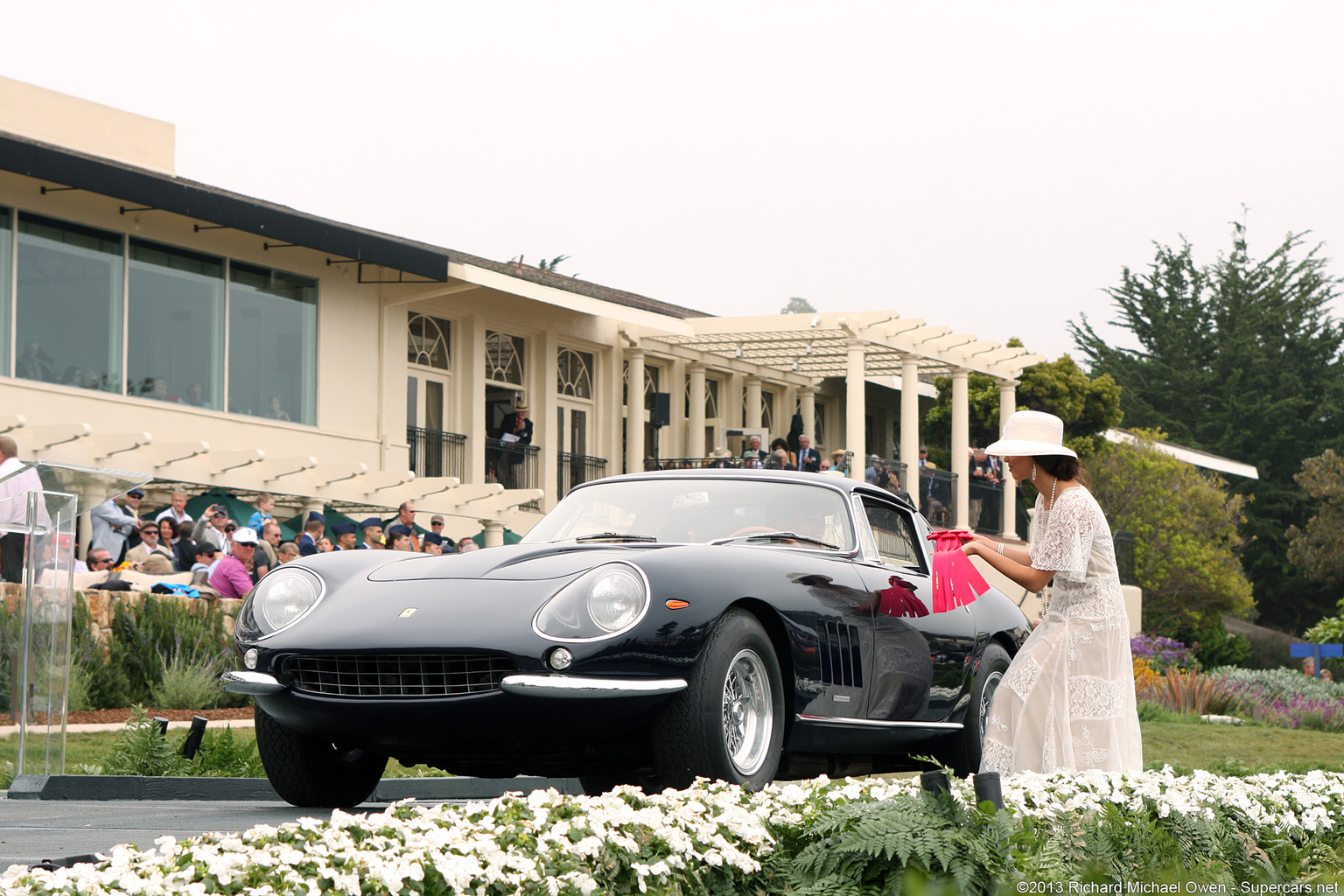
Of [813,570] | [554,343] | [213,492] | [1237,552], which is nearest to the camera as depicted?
[813,570]

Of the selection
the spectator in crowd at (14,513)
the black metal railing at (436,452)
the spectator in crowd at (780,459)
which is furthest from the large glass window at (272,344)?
the spectator in crowd at (14,513)

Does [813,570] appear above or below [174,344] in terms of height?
below

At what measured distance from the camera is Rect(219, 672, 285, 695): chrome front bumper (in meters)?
6.03

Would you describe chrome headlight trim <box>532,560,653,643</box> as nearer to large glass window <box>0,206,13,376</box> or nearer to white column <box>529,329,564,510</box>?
large glass window <box>0,206,13,376</box>

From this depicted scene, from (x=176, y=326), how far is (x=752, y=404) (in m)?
15.0

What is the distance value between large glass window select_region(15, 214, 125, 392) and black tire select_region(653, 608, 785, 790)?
14.9 meters

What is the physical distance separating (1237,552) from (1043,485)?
173ft

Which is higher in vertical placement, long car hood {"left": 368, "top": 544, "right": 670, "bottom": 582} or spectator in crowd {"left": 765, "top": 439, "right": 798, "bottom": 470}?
spectator in crowd {"left": 765, "top": 439, "right": 798, "bottom": 470}

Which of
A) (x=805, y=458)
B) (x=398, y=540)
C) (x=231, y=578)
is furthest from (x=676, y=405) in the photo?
(x=231, y=578)

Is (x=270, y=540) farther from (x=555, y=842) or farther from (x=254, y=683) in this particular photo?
(x=555, y=842)

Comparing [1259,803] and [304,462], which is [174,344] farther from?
[1259,803]

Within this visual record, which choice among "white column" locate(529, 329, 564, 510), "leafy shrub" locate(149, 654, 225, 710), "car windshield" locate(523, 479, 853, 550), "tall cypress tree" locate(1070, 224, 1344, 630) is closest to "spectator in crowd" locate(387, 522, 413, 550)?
"leafy shrub" locate(149, 654, 225, 710)

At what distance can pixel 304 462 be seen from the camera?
799 inches

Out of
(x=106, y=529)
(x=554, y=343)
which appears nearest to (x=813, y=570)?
(x=106, y=529)
